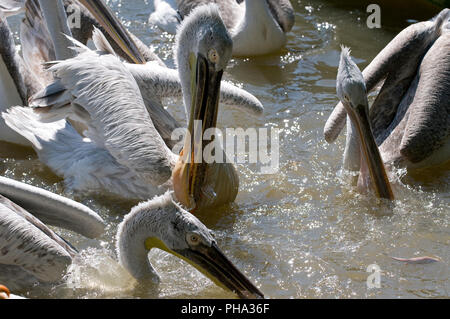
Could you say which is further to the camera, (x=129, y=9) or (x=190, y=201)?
(x=129, y=9)

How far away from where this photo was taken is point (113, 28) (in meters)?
4.55

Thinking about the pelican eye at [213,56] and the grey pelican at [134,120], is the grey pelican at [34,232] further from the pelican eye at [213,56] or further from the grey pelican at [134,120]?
the pelican eye at [213,56]

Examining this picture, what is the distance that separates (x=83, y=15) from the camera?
5098 mm

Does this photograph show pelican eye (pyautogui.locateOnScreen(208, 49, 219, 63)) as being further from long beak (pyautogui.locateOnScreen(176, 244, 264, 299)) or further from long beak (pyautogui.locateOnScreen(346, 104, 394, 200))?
long beak (pyautogui.locateOnScreen(176, 244, 264, 299))

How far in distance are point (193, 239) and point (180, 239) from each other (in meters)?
0.06

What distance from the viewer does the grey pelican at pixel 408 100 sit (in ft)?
13.6

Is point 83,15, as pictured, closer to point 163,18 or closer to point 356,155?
point 163,18

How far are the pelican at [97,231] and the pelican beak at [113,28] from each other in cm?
160

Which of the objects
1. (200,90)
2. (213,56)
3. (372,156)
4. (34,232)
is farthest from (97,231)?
(372,156)

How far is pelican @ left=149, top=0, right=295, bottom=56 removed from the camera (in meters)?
5.97
